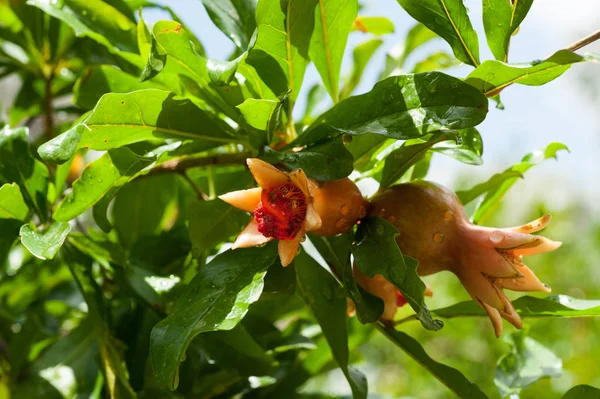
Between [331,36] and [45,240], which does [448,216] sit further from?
[45,240]

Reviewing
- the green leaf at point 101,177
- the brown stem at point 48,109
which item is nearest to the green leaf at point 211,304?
the green leaf at point 101,177

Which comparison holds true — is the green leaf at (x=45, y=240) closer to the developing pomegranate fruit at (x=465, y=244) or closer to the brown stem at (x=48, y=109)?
the developing pomegranate fruit at (x=465, y=244)

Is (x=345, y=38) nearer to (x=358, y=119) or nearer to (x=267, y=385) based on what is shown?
(x=358, y=119)

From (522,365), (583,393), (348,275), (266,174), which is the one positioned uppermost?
(266,174)

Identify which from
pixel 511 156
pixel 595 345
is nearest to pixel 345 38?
pixel 595 345

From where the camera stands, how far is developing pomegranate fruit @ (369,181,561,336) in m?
0.53

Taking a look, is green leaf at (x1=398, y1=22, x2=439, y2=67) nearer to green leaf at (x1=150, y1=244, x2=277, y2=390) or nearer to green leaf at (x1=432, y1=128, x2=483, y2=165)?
green leaf at (x1=432, y1=128, x2=483, y2=165)

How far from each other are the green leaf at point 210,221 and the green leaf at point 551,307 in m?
0.26

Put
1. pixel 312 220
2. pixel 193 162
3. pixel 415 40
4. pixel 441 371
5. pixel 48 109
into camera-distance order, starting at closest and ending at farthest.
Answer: pixel 312 220 → pixel 441 371 → pixel 193 162 → pixel 415 40 → pixel 48 109

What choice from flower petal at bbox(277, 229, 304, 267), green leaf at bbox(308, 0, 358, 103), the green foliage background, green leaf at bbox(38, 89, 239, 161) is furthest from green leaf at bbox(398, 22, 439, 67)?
flower petal at bbox(277, 229, 304, 267)

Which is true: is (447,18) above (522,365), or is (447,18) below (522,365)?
above

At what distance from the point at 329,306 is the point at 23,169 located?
14.5 inches

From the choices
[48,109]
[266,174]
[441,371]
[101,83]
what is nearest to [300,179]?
[266,174]

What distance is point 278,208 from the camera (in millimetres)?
486
